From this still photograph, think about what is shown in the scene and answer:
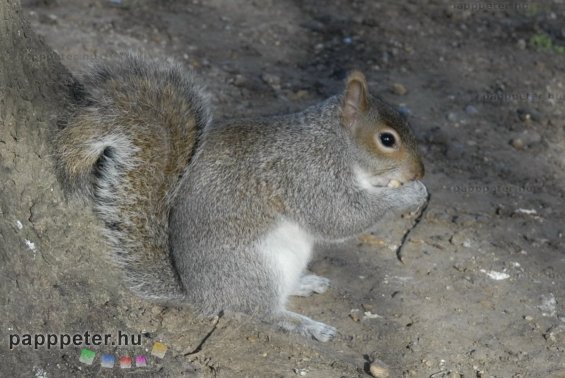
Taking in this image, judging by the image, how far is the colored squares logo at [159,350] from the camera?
260cm

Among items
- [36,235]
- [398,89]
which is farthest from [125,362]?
[398,89]

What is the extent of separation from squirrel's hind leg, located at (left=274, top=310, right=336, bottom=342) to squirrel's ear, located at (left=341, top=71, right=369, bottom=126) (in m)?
0.69

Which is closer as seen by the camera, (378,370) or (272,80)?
(378,370)

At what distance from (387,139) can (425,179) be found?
948 millimetres

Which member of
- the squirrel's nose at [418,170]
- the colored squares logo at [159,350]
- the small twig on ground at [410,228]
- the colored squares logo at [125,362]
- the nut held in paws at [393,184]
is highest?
the squirrel's nose at [418,170]

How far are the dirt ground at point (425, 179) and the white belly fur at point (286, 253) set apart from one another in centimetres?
18

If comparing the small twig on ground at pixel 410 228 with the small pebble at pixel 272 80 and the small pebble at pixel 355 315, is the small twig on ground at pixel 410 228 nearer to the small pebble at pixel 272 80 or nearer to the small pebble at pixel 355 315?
the small pebble at pixel 355 315

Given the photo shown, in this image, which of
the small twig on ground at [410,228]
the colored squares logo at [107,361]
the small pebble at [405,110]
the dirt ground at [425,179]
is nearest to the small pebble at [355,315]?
the dirt ground at [425,179]

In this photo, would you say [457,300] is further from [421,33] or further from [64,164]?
[421,33]

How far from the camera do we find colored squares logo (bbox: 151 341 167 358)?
2.60m

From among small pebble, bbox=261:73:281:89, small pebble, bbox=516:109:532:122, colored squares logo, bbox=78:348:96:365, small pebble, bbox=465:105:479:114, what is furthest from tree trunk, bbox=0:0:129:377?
small pebble, bbox=516:109:532:122

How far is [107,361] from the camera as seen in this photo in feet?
8.14

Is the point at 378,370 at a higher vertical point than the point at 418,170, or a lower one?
lower

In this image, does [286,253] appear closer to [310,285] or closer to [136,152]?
[310,285]
